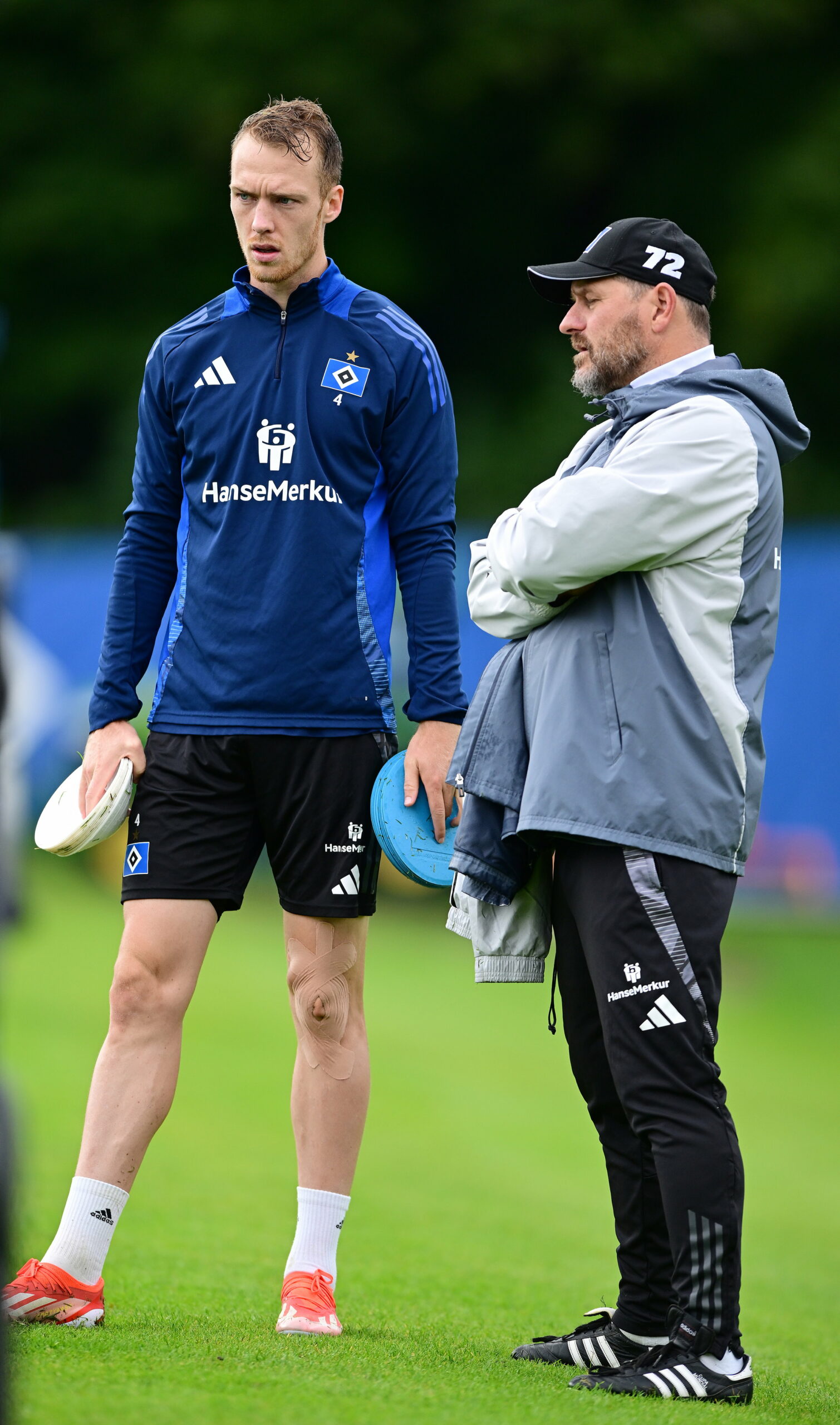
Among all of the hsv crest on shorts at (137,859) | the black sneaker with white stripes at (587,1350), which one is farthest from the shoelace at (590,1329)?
the hsv crest on shorts at (137,859)

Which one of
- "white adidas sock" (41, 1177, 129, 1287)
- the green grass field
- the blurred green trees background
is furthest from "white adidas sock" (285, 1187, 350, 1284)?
the blurred green trees background

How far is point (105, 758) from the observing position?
371 centimetres

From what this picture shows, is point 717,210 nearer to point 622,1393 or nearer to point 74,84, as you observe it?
point 74,84

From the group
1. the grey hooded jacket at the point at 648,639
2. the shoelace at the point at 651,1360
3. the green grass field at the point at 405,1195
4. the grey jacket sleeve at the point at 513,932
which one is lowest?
the green grass field at the point at 405,1195

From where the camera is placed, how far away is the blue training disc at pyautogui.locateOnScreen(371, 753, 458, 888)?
11.7ft

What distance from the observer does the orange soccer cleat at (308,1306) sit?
135 inches

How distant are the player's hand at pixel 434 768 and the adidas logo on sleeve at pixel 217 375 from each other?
32.8 inches

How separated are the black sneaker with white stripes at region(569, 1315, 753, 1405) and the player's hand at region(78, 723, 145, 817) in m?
1.50

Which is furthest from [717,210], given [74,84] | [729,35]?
[74,84]

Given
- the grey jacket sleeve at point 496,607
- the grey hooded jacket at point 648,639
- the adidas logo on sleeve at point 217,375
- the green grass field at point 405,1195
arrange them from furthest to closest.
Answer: the adidas logo on sleeve at point 217,375 < the grey jacket sleeve at point 496,607 < the grey hooded jacket at point 648,639 < the green grass field at point 405,1195

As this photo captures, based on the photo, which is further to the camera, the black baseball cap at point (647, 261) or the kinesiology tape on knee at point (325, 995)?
the kinesiology tape on knee at point (325, 995)

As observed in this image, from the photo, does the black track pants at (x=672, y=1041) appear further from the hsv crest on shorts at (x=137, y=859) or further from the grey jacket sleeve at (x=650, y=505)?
the hsv crest on shorts at (x=137, y=859)

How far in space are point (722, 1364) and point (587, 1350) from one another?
0.36m

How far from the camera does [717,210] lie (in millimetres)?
22922
